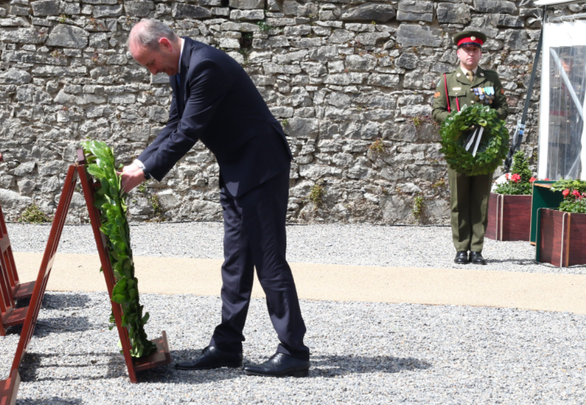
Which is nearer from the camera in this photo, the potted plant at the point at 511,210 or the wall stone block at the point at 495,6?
the potted plant at the point at 511,210

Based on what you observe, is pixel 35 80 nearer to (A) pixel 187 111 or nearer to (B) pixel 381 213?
(B) pixel 381 213

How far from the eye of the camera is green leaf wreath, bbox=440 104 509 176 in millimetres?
5656

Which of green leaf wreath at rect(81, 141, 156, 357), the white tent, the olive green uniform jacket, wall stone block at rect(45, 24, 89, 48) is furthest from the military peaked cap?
wall stone block at rect(45, 24, 89, 48)

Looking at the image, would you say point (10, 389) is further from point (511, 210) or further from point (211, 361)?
point (511, 210)

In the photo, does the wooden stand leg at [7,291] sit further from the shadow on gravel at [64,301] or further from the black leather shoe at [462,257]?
the black leather shoe at [462,257]

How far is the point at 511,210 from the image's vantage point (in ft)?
23.5

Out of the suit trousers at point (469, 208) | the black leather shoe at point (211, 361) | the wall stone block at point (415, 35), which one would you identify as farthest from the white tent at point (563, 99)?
the black leather shoe at point (211, 361)

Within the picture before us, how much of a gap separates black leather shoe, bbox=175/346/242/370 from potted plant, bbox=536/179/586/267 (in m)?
3.83

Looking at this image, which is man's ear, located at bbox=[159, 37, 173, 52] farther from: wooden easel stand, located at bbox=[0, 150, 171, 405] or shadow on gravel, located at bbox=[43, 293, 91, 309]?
shadow on gravel, located at bbox=[43, 293, 91, 309]

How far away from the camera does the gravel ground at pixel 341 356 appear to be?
2.88 metres

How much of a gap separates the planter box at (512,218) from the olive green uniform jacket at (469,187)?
125cm

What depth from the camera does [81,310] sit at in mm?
4191

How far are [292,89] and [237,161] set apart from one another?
512 cm

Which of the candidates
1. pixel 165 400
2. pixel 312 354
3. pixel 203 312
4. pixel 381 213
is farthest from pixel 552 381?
pixel 381 213
